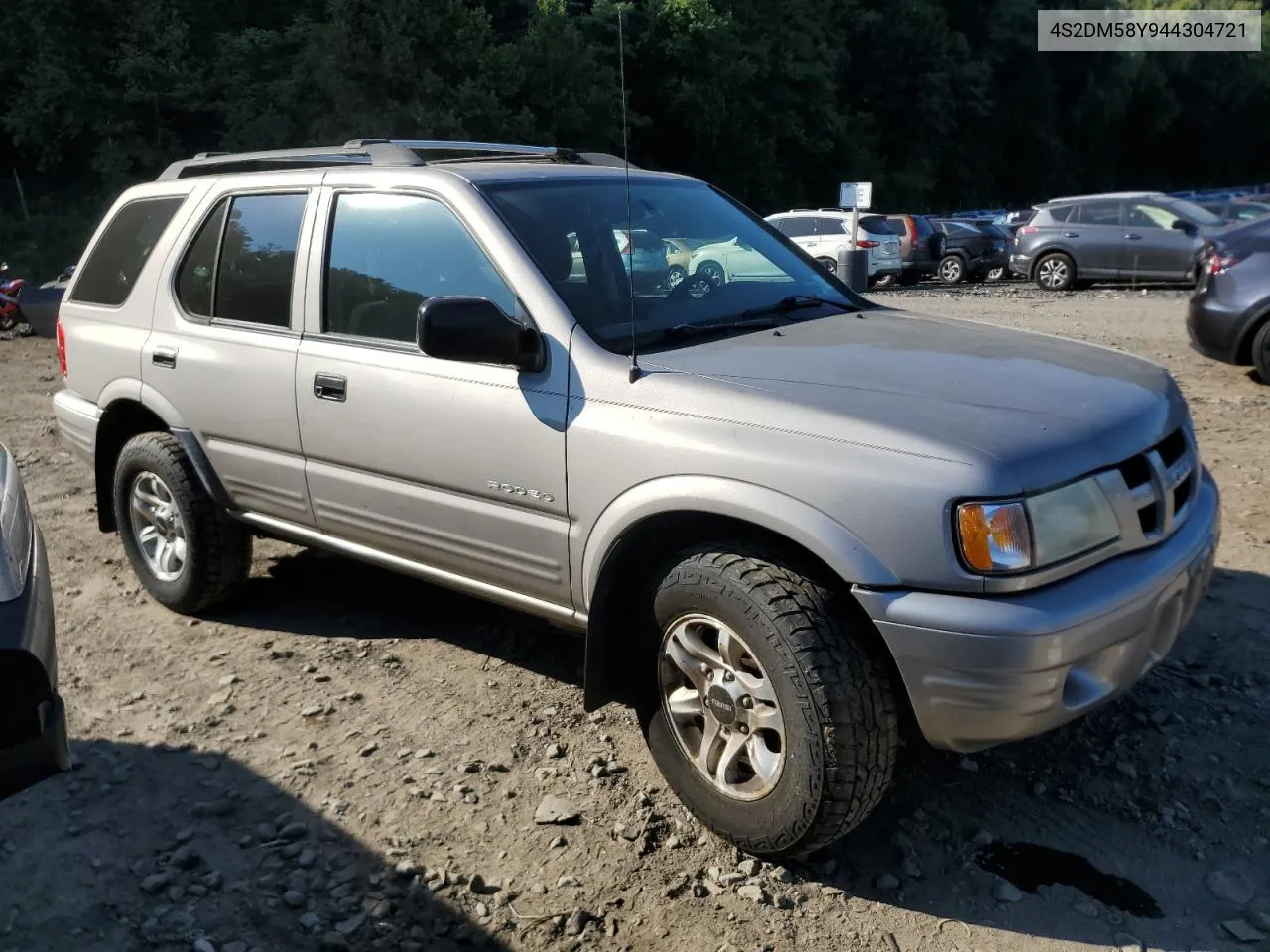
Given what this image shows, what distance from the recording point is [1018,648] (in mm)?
2545

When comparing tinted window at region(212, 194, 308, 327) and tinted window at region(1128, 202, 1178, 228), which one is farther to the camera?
tinted window at region(1128, 202, 1178, 228)

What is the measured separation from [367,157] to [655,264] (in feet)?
4.16

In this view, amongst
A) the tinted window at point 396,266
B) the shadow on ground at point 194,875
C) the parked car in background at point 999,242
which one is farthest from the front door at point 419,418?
the parked car in background at point 999,242

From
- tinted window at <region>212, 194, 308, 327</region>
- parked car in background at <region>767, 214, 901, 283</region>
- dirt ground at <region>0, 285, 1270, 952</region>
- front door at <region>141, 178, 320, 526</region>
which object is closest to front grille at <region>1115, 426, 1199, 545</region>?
dirt ground at <region>0, 285, 1270, 952</region>

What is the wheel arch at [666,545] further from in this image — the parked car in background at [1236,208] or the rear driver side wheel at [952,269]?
the rear driver side wheel at [952,269]

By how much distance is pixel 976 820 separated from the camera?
3230 millimetres

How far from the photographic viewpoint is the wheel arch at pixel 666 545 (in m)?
2.73

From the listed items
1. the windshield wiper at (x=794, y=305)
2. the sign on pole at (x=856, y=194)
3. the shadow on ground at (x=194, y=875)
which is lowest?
the shadow on ground at (x=194, y=875)

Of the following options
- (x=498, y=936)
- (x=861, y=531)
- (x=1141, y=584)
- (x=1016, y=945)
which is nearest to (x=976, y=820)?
(x=1016, y=945)

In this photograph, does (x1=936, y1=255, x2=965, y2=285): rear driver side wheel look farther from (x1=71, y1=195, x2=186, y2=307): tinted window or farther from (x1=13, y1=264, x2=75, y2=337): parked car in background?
(x1=71, y1=195, x2=186, y2=307): tinted window

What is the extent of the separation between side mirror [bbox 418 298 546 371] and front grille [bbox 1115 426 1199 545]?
1.68m

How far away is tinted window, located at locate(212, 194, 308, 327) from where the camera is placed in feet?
13.8

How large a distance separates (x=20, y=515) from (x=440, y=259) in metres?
→ 1.47

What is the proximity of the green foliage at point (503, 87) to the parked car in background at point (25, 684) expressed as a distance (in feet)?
78.8
